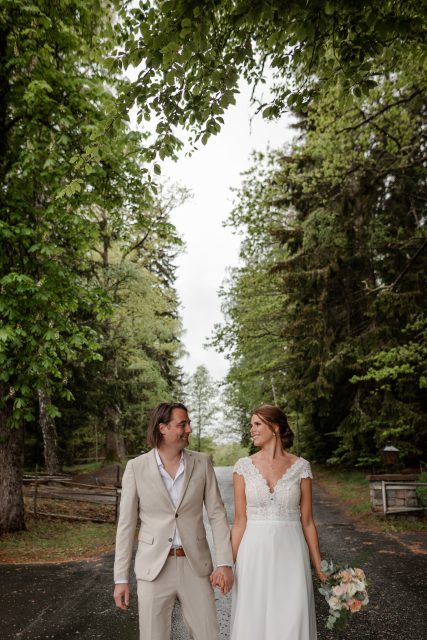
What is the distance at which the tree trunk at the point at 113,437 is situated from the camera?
27.9 m

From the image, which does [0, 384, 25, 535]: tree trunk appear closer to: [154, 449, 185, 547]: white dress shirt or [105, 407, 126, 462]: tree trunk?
[154, 449, 185, 547]: white dress shirt

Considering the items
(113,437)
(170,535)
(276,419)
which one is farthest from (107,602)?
(113,437)

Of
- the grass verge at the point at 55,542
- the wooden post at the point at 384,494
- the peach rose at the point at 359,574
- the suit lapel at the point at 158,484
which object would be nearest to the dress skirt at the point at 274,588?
the peach rose at the point at 359,574

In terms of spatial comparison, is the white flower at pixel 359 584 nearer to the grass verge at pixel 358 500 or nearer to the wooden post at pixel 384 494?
the grass verge at pixel 358 500

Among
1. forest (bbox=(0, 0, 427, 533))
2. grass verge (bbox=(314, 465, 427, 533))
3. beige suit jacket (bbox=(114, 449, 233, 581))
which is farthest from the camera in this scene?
grass verge (bbox=(314, 465, 427, 533))

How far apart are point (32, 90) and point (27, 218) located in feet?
7.72

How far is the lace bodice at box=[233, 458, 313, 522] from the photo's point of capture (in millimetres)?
4160

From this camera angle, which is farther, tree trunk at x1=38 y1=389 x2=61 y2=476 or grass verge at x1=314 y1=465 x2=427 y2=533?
tree trunk at x1=38 y1=389 x2=61 y2=476

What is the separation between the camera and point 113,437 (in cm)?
2923

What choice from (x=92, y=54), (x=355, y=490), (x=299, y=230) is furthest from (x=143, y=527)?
(x=299, y=230)

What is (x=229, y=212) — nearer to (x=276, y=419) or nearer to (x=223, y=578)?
(x=276, y=419)

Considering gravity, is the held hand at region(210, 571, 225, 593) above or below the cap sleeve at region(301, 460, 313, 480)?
below

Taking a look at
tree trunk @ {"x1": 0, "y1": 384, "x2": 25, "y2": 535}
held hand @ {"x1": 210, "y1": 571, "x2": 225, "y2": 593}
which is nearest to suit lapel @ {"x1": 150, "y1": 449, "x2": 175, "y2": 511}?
held hand @ {"x1": 210, "y1": 571, "x2": 225, "y2": 593}

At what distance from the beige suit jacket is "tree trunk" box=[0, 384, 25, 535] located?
Result: 854 centimetres
